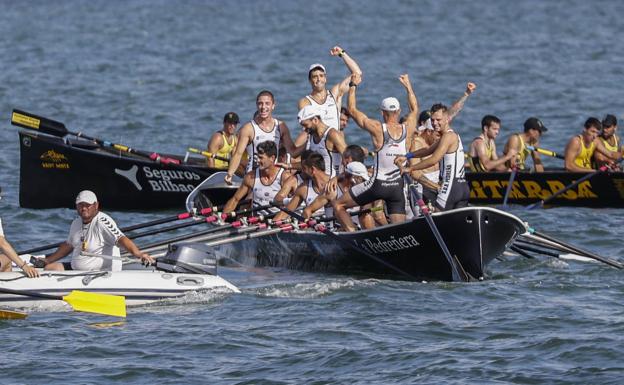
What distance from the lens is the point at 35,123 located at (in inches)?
944

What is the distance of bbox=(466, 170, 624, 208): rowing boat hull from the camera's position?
2341cm

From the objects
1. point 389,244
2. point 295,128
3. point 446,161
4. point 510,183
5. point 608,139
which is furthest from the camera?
point 295,128

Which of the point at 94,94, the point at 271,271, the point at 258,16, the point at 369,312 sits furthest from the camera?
the point at 258,16

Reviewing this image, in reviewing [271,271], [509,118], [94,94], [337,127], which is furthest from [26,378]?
[94,94]

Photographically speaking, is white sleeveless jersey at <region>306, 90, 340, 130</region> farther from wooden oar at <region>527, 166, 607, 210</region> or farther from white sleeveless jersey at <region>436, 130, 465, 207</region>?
wooden oar at <region>527, 166, 607, 210</region>

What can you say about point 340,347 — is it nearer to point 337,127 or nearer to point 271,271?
point 271,271

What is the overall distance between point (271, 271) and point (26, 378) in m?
5.91

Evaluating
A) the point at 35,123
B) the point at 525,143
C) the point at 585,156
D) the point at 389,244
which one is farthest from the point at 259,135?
the point at 585,156

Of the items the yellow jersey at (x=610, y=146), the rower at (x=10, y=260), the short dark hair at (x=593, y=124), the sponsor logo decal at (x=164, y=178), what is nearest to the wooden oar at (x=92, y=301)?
the rower at (x=10, y=260)

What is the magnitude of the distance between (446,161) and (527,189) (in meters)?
5.79

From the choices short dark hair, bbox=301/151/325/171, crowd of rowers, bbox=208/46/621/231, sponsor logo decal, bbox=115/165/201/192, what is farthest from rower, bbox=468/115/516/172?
short dark hair, bbox=301/151/325/171

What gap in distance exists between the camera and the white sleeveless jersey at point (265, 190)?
64.4 ft

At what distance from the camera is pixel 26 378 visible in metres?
13.6

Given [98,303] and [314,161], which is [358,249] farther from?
[98,303]
